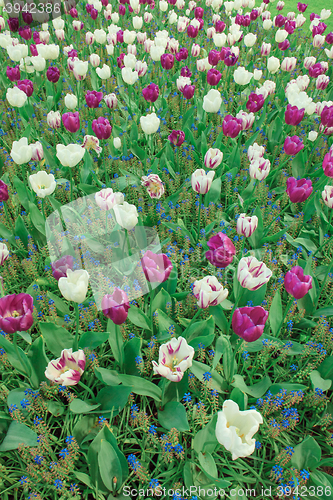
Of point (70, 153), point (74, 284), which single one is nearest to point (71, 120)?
point (70, 153)

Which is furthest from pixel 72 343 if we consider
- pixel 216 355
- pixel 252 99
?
pixel 252 99

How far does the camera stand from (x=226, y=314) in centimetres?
243

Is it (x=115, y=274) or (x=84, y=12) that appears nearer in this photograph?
(x=115, y=274)

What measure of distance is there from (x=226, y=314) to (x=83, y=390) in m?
1.03

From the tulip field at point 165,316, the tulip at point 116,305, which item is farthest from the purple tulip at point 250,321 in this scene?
the tulip at point 116,305

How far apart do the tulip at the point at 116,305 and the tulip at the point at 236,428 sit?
0.60 meters

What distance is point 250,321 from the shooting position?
62.7 inches

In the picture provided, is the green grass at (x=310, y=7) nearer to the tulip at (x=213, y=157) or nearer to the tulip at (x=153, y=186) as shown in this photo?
the tulip at (x=213, y=157)

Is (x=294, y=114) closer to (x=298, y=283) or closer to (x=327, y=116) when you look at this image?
(x=327, y=116)

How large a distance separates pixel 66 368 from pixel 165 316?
2.34ft

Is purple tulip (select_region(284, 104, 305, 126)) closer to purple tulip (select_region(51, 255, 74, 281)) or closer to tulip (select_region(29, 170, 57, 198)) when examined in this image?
tulip (select_region(29, 170, 57, 198))

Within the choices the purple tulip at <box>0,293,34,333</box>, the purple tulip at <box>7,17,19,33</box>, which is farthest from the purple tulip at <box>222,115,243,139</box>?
the purple tulip at <box>7,17,19,33</box>

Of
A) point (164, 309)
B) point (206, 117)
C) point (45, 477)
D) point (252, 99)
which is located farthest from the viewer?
point (206, 117)

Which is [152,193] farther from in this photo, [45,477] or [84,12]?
[84,12]
